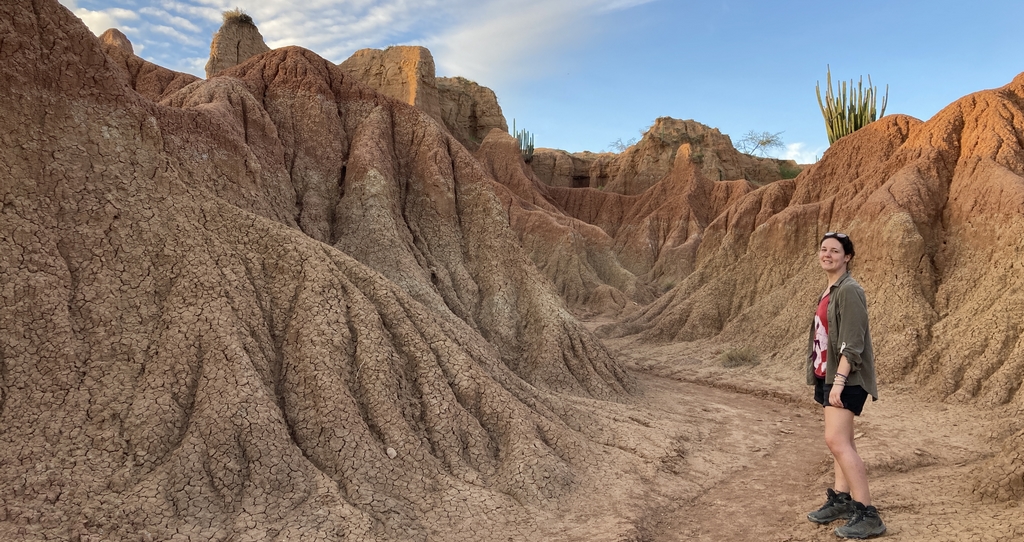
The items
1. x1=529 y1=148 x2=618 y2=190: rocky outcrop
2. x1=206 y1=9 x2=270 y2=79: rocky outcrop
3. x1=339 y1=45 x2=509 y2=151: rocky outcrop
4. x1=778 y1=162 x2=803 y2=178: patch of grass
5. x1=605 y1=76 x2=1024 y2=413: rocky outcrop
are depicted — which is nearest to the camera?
x1=605 y1=76 x2=1024 y2=413: rocky outcrop

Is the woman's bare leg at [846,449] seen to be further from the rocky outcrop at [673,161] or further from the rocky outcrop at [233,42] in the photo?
the rocky outcrop at [673,161]

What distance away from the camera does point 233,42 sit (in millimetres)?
29547

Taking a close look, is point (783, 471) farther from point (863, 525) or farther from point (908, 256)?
point (908, 256)

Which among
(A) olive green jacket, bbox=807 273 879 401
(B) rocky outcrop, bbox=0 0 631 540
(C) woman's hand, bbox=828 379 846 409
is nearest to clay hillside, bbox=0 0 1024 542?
(B) rocky outcrop, bbox=0 0 631 540

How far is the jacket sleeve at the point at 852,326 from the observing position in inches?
169

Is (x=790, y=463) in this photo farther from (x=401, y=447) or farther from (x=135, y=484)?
(x=135, y=484)

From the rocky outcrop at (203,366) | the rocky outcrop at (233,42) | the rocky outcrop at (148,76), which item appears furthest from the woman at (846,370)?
the rocky outcrop at (233,42)

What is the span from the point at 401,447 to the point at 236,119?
6995 mm

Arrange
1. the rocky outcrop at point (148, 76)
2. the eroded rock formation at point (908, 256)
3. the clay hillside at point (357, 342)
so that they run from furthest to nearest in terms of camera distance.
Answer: the rocky outcrop at point (148, 76), the eroded rock formation at point (908, 256), the clay hillside at point (357, 342)

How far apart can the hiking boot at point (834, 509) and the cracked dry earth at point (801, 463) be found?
0.30 feet

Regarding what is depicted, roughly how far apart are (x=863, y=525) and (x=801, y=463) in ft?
12.7

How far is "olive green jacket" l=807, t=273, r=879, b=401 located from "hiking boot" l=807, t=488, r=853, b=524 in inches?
39.6

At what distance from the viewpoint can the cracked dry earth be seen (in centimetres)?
477

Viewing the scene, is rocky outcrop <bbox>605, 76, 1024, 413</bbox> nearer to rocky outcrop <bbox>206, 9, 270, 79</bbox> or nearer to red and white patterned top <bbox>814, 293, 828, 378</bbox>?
red and white patterned top <bbox>814, 293, 828, 378</bbox>
